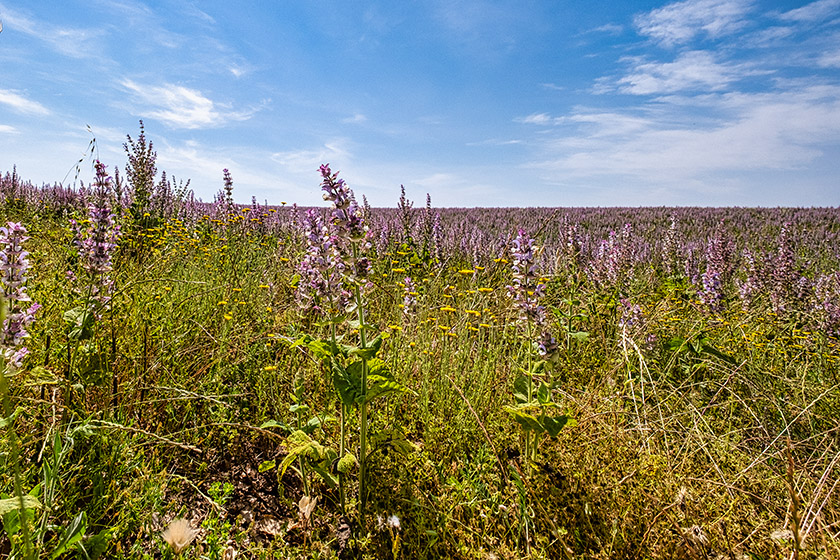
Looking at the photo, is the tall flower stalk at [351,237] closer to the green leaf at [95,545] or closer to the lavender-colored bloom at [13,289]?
the green leaf at [95,545]

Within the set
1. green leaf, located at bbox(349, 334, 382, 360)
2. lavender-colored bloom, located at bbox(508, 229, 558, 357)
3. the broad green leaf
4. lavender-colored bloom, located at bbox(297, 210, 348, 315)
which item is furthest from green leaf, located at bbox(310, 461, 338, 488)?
lavender-colored bloom, located at bbox(508, 229, 558, 357)

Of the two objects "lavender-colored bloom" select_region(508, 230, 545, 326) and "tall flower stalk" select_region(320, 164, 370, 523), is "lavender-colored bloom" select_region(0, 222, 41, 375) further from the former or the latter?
"lavender-colored bloom" select_region(508, 230, 545, 326)

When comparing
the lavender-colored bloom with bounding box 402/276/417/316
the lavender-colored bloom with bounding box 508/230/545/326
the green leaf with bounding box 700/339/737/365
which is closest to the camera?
the lavender-colored bloom with bounding box 508/230/545/326

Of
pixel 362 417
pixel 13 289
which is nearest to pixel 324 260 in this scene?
pixel 362 417

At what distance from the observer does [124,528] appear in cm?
176

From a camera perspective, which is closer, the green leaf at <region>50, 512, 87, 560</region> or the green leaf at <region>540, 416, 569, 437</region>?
the green leaf at <region>50, 512, 87, 560</region>

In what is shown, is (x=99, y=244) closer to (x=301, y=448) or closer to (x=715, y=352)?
(x=301, y=448)

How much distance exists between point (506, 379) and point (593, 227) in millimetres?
13673

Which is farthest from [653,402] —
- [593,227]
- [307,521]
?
[593,227]

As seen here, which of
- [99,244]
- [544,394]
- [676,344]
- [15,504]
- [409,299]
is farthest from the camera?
[409,299]

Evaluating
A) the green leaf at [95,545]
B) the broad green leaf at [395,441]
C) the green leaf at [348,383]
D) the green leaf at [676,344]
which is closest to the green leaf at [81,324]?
the green leaf at [95,545]

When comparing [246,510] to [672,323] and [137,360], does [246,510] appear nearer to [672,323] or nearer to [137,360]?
[137,360]

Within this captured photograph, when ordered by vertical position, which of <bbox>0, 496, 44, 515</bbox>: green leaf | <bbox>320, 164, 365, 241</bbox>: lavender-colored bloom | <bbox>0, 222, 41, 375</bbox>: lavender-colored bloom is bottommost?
<bbox>0, 496, 44, 515</bbox>: green leaf

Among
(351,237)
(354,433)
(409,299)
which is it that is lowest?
(354,433)
